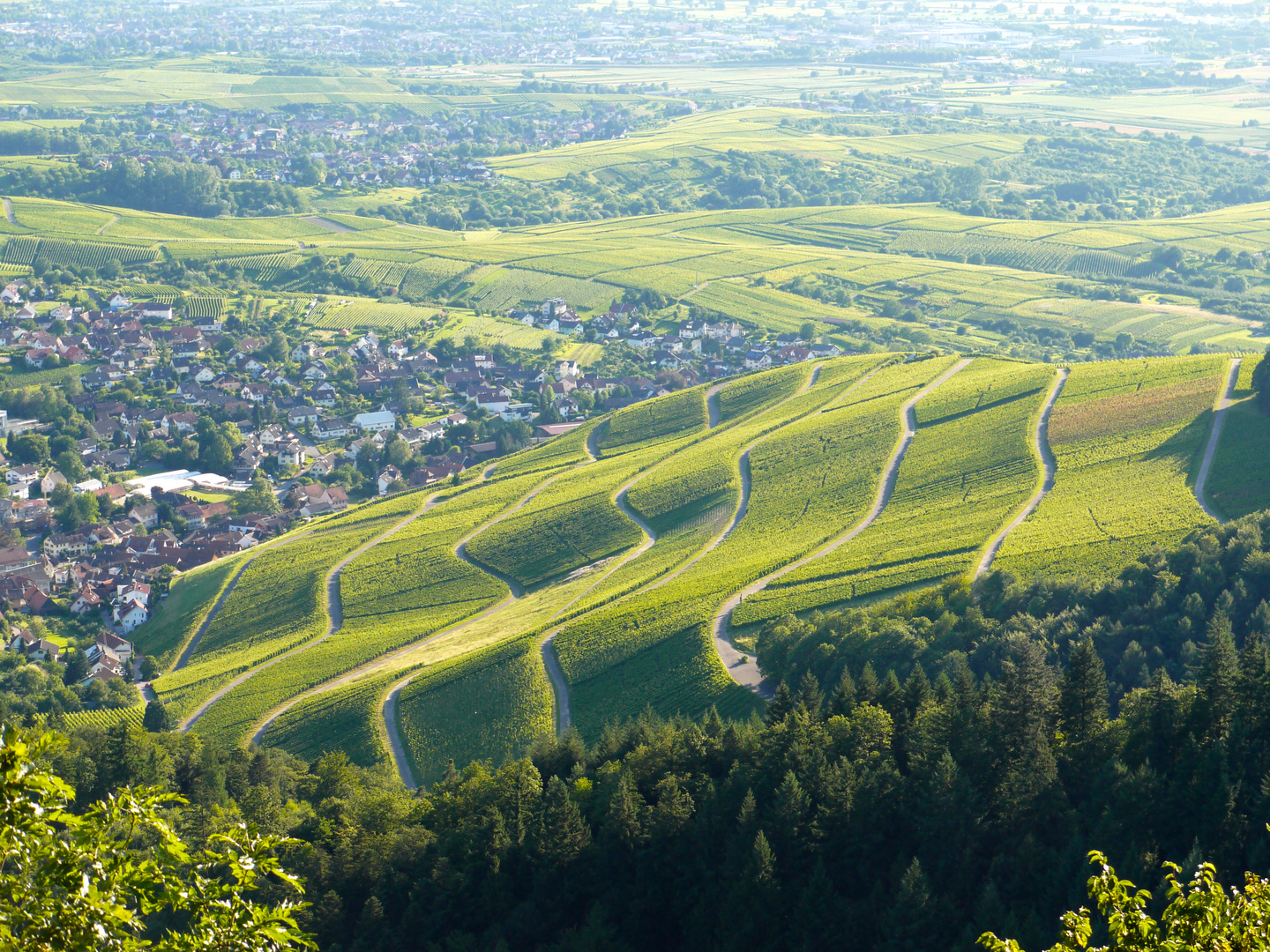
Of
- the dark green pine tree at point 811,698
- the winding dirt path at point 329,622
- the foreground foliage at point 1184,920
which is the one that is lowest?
the winding dirt path at point 329,622

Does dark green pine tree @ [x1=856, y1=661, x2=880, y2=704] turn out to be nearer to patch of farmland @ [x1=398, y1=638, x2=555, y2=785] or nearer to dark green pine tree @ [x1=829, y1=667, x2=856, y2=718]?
dark green pine tree @ [x1=829, y1=667, x2=856, y2=718]

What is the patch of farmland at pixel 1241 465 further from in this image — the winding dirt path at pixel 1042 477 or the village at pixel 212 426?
the village at pixel 212 426

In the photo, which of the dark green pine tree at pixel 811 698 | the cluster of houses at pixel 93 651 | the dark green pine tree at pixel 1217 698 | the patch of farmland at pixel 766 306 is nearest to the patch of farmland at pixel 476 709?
the dark green pine tree at pixel 811 698

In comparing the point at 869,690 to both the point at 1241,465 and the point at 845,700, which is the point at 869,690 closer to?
the point at 845,700

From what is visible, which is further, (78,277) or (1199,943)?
(78,277)

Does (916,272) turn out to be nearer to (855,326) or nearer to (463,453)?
(855,326)

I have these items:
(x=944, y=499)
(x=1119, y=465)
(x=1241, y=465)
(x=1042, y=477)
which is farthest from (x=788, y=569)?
(x=1241, y=465)

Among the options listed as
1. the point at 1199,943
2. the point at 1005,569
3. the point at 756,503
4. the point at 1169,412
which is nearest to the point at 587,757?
the point at 1005,569
